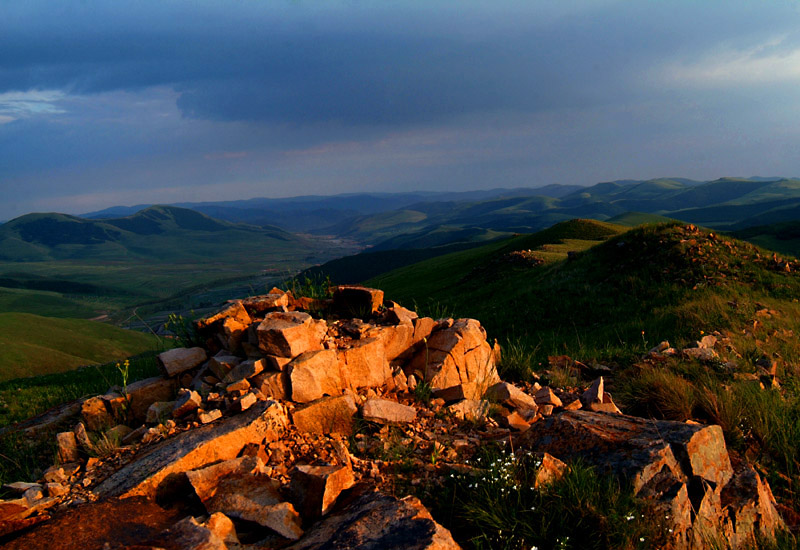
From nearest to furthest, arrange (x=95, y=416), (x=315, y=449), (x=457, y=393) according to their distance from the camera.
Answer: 1. (x=315, y=449)
2. (x=95, y=416)
3. (x=457, y=393)

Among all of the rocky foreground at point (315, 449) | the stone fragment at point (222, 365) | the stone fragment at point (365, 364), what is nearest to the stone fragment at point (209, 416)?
the rocky foreground at point (315, 449)

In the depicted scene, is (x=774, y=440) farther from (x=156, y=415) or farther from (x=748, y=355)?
(x=156, y=415)

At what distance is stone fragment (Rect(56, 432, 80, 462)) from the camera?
5047 millimetres

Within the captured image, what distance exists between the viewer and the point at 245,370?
602cm

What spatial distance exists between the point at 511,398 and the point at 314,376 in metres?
2.99

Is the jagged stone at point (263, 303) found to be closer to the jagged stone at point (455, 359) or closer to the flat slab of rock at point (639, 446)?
the jagged stone at point (455, 359)

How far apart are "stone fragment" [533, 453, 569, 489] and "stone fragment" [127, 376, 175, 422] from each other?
5.33m

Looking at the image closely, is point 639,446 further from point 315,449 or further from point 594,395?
point 315,449

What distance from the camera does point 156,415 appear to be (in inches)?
219

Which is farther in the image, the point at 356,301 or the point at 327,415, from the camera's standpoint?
the point at 356,301

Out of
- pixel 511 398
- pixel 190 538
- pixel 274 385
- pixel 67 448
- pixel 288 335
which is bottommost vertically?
pixel 511 398

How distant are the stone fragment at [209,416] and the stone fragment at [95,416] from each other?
167cm

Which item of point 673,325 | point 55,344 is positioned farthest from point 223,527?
point 55,344

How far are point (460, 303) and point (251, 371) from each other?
21941 millimetres
